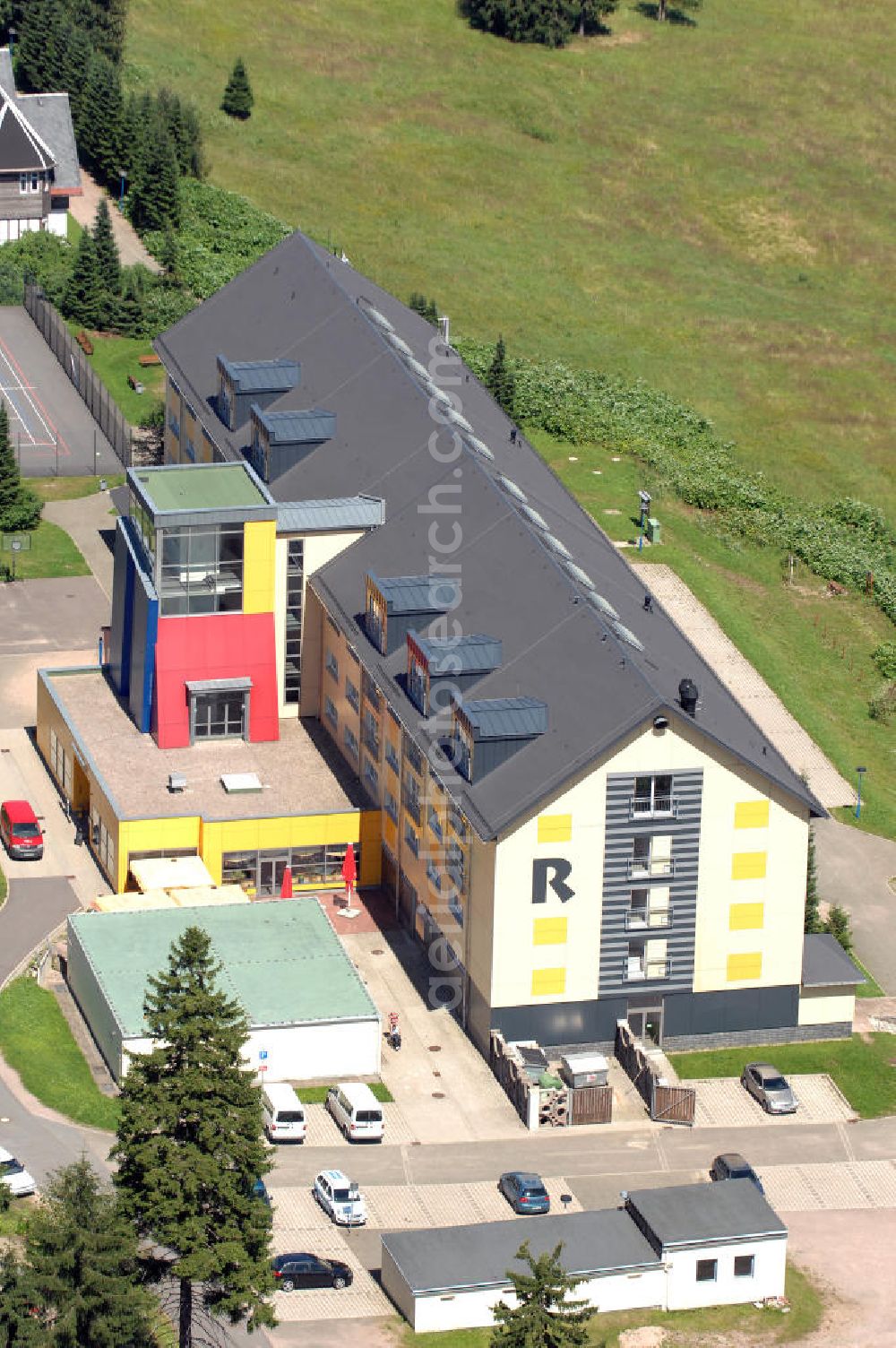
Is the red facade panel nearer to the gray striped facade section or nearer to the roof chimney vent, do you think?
the gray striped facade section

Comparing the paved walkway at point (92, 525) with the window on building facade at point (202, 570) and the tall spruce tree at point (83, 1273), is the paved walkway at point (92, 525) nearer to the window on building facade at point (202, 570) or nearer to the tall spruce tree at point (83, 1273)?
the window on building facade at point (202, 570)

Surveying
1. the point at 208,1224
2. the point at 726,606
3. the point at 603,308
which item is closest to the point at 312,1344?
the point at 208,1224

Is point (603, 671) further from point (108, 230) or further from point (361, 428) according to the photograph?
point (108, 230)

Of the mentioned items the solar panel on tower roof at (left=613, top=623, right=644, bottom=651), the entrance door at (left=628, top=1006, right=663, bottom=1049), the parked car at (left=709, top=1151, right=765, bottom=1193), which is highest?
the solar panel on tower roof at (left=613, top=623, right=644, bottom=651)

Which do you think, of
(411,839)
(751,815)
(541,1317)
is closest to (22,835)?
(411,839)

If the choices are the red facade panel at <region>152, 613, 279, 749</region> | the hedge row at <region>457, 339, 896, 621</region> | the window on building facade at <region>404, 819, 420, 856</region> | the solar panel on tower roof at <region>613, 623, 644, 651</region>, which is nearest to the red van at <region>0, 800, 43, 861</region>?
the red facade panel at <region>152, 613, 279, 749</region>

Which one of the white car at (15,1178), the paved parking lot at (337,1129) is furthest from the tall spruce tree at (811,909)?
the white car at (15,1178)

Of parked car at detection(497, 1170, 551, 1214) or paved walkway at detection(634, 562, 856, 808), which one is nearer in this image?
parked car at detection(497, 1170, 551, 1214)
